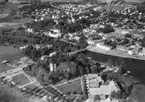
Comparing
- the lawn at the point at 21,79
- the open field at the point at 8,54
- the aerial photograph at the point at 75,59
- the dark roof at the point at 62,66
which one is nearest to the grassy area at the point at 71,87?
the aerial photograph at the point at 75,59

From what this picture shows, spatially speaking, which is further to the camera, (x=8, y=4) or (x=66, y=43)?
(x=8, y=4)

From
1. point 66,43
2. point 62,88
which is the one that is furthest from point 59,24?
point 62,88

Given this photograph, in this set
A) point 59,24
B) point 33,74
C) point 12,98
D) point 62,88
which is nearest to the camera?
point 12,98

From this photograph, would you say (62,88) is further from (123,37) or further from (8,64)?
(123,37)

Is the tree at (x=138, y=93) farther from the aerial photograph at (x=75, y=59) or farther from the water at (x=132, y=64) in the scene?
the water at (x=132, y=64)

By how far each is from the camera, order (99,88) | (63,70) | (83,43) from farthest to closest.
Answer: (83,43), (63,70), (99,88)

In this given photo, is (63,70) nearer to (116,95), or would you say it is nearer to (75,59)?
(75,59)

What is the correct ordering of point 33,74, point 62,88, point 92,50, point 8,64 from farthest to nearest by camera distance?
point 92,50, point 8,64, point 33,74, point 62,88

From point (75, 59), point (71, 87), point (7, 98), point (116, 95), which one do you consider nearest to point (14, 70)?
point (7, 98)

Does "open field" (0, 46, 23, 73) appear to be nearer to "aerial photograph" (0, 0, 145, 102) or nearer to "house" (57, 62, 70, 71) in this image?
"aerial photograph" (0, 0, 145, 102)
